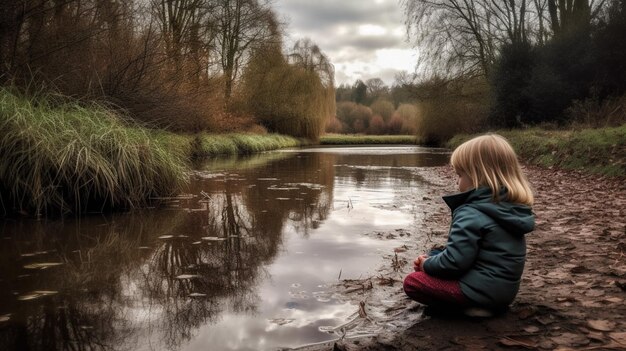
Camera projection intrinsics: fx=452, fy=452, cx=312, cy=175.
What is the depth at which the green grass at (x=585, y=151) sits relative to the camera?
942cm

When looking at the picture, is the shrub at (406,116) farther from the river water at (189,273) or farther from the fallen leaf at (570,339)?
the fallen leaf at (570,339)

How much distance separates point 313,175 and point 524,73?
14426mm

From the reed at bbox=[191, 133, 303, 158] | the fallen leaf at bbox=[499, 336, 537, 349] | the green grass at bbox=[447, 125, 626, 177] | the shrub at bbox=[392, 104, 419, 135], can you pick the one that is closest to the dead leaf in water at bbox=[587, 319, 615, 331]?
the fallen leaf at bbox=[499, 336, 537, 349]

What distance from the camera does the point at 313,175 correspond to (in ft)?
38.4

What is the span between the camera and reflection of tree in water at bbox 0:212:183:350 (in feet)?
7.87

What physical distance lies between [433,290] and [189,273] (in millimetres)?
1880

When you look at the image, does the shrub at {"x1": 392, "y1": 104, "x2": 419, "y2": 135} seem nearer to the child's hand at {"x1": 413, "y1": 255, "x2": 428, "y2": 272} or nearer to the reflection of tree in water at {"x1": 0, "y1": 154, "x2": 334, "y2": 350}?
the reflection of tree in water at {"x1": 0, "y1": 154, "x2": 334, "y2": 350}

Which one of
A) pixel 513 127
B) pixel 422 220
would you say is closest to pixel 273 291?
pixel 422 220

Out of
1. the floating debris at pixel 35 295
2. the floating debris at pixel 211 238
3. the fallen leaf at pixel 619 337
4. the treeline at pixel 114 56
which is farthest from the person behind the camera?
the treeline at pixel 114 56

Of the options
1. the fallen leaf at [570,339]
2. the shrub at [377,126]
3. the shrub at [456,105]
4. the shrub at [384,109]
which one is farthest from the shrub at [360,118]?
the fallen leaf at [570,339]

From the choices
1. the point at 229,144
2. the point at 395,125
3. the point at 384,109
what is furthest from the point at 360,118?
the point at 229,144

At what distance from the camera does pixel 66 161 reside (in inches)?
218

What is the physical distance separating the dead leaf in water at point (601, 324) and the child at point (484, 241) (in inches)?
15.4

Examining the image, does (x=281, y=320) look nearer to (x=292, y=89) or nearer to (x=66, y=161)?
(x=66, y=161)
